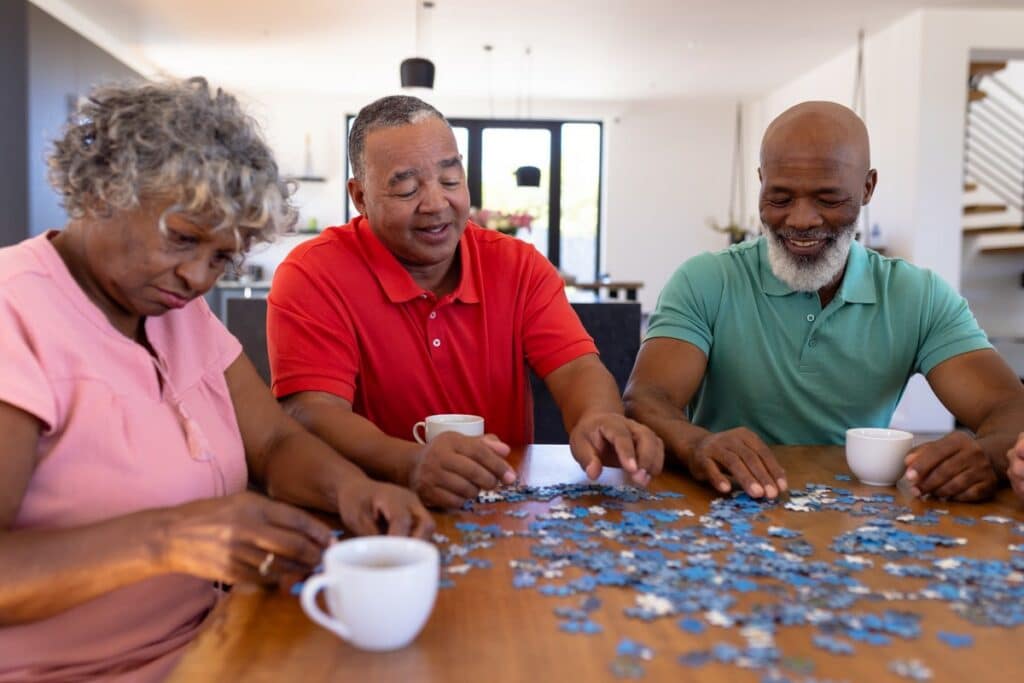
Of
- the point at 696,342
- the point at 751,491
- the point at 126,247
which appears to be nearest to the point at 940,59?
the point at 696,342

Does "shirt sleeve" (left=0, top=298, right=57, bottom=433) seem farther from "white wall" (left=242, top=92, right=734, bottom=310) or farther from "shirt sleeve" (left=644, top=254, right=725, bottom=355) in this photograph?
"white wall" (left=242, top=92, right=734, bottom=310)

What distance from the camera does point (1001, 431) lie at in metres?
1.95

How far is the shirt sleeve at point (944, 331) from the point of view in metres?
2.30

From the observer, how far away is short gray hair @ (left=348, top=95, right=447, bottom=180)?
7.39 feet

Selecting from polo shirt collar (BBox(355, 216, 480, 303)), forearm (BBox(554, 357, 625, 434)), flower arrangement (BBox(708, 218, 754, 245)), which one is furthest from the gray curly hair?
flower arrangement (BBox(708, 218, 754, 245))

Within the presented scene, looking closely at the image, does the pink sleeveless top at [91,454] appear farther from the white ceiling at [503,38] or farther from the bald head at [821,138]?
the white ceiling at [503,38]

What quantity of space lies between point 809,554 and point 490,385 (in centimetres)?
119

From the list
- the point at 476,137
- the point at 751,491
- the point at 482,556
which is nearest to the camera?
the point at 482,556

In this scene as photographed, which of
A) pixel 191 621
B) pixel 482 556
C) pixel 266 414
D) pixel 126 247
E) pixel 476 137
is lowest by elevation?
pixel 191 621

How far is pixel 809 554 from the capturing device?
135 centimetres

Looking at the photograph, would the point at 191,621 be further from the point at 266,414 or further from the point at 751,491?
the point at 751,491

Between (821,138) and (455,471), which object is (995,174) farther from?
(455,471)

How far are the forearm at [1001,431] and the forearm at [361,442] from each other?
3.68ft

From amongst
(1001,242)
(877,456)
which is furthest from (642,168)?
(877,456)
